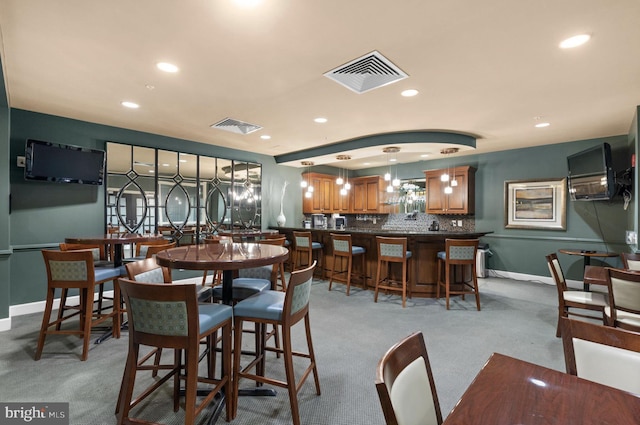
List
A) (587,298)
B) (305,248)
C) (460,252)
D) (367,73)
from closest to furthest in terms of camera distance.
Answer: (367,73) → (587,298) → (460,252) → (305,248)

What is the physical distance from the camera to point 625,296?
2.17 metres

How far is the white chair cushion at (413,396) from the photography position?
86cm

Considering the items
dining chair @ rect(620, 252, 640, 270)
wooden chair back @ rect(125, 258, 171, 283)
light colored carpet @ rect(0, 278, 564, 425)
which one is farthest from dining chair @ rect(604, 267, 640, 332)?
wooden chair back @ rect(125, 258, 171, 283)

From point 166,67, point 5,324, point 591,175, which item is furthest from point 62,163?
point 591,175

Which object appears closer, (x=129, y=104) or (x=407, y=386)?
(x=407, y=386)

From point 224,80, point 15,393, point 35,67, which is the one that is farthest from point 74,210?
point 224,80

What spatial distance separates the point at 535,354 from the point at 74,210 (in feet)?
18.5

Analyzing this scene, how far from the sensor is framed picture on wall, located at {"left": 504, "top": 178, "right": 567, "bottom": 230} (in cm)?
536

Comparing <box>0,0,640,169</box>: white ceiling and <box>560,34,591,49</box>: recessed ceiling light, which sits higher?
<box>0,0,640,169</box>: white ceiling

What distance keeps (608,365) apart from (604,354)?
0.04m

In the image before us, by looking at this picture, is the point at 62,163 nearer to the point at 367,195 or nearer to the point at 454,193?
the point at 367,195

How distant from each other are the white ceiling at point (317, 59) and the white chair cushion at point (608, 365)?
1.88 m

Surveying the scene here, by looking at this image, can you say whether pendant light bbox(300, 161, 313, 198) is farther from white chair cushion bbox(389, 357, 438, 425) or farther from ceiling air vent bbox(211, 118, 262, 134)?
white chair cushion bbox(389, 357, 438, 425)

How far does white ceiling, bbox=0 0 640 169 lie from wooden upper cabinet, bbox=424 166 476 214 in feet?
6.50
